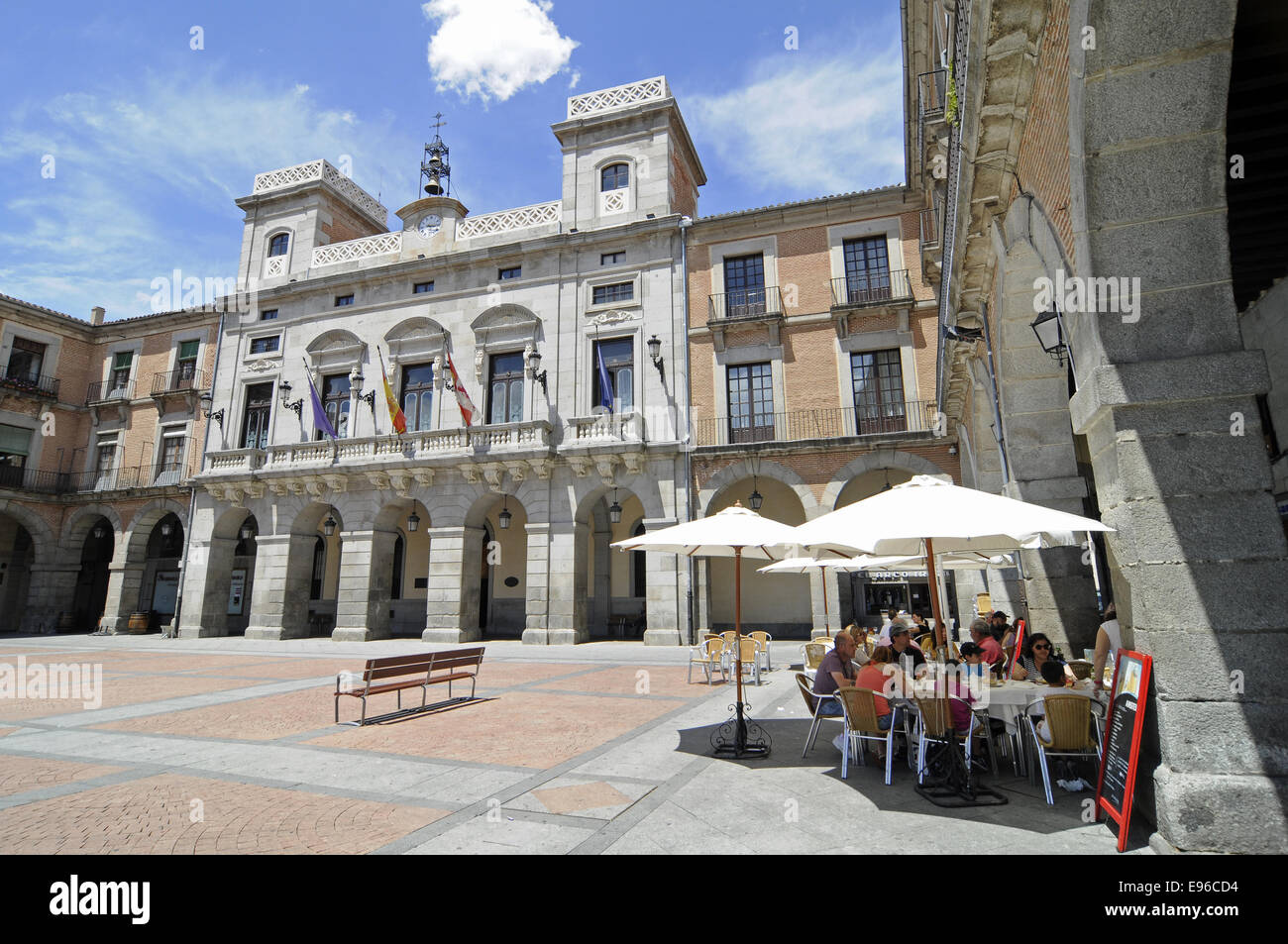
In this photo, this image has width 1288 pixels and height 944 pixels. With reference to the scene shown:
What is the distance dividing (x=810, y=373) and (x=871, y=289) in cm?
311

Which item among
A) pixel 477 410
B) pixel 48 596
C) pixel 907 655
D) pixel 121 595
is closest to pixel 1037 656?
pixel 907 655

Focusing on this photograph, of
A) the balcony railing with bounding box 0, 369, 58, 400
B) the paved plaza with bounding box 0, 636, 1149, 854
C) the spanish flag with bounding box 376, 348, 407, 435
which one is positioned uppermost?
the balcony railing with bounding box 0, 369, 58, 400

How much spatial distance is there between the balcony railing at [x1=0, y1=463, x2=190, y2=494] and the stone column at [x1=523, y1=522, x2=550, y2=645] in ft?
52.6

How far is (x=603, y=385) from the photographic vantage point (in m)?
20.0

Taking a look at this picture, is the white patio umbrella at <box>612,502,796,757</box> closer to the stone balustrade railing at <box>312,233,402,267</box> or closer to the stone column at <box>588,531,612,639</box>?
the stone column at <box>588,531,612,639</box>

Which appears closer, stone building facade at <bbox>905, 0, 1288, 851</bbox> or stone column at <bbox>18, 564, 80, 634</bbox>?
stone building facade at <bbox>905, 0, 1288, 851</bbox>

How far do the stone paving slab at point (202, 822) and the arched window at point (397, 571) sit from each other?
20295 mm

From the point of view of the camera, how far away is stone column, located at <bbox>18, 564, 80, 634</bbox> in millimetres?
26109

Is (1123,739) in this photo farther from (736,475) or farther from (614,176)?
(614,176)

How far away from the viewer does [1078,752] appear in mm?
5098

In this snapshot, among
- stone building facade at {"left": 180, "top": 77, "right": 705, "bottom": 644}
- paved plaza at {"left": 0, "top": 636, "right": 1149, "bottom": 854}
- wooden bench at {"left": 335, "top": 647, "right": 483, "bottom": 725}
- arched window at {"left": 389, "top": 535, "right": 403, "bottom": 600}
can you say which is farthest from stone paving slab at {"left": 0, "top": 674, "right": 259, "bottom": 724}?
arched window at {"left": 389, "top": 535, "right": 403, "bottom": 600}

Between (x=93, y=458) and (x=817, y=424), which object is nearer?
(x=817, y=424)

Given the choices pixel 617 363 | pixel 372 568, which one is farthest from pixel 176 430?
pixel 617 363
